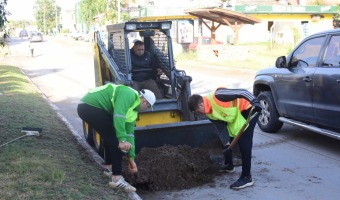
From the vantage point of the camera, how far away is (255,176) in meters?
5.97

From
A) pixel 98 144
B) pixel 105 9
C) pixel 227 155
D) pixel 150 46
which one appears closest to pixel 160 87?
pixel 150 46

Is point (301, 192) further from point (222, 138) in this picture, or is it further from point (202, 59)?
point (202, 59)

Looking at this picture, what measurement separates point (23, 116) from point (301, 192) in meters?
5.90

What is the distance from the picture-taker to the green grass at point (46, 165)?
4688 millimetres

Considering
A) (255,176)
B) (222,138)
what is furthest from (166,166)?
(255,176)

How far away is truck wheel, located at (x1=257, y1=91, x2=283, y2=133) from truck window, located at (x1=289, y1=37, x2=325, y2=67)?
902 mm

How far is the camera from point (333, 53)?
678cm

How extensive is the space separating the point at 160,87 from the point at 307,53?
255 centimetres

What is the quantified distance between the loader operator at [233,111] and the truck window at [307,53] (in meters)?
2.25

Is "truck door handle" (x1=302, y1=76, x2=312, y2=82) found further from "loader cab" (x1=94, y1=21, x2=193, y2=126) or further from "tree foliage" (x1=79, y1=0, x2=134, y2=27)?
"tree foliage" (x1=79, y1=0, x2=134, y2=27)

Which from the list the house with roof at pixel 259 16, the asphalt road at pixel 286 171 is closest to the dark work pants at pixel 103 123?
the asphalt road at pixel 286 171

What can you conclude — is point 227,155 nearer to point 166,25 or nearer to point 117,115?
point 117,115

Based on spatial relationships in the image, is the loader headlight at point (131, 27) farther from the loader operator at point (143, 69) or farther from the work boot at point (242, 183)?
the work boot at point (242, 183)

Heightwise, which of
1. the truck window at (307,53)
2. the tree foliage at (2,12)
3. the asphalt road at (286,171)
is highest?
the tree foliage at (2,12)
